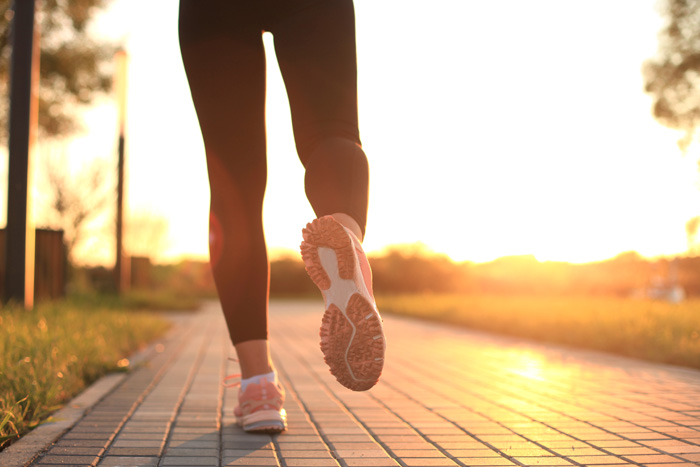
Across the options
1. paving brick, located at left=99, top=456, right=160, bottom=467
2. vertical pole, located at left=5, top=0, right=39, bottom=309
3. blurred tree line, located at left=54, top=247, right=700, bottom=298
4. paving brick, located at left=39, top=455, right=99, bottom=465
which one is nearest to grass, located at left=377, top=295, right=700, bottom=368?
paving brick, located at left=99, top=456, right=160, bottom=467

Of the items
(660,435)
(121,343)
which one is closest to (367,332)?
(660,435)

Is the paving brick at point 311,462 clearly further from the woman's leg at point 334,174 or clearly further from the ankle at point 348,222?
the ankle at point 348,222

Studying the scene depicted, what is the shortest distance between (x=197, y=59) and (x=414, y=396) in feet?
6.31

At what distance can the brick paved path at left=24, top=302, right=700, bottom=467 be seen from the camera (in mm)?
2035

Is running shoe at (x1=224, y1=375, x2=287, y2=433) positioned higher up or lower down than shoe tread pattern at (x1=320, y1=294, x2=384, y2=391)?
lower down

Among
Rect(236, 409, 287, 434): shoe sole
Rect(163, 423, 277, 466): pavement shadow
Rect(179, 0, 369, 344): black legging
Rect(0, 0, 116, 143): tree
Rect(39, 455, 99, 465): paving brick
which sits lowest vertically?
Rect(163, 423, 277, 466): pavement shadow

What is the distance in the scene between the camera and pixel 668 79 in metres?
12.3

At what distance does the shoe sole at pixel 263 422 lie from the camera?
2297 millimetres

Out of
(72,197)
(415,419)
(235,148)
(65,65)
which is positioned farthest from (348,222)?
(72,197)

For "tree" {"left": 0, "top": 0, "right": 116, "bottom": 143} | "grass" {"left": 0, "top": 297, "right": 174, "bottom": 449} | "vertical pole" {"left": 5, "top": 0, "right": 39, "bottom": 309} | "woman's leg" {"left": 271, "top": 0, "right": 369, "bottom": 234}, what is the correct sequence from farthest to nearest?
"tree" {"left": 0, "top": 0, "right": 116, "bottom": 143}
"vertical pole" {"left": 5, "top": 0, "right": 39, "bottom": 309}
"grass" {"left": 0, "top": 297, "right": 174, "bottom": 449}
"woman's leg" {"left": 271, "top": 0, "right": 369, "bottom": 234}

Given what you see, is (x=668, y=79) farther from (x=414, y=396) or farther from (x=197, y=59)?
(x=197, y=59)

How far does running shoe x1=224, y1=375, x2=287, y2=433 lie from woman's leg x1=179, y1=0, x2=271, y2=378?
2.3 inches

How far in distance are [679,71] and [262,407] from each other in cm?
1197

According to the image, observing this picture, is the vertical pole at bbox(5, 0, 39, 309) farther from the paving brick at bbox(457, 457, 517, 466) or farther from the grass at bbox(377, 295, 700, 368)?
the paving brick at bbox(457, 457, 517, 466)
